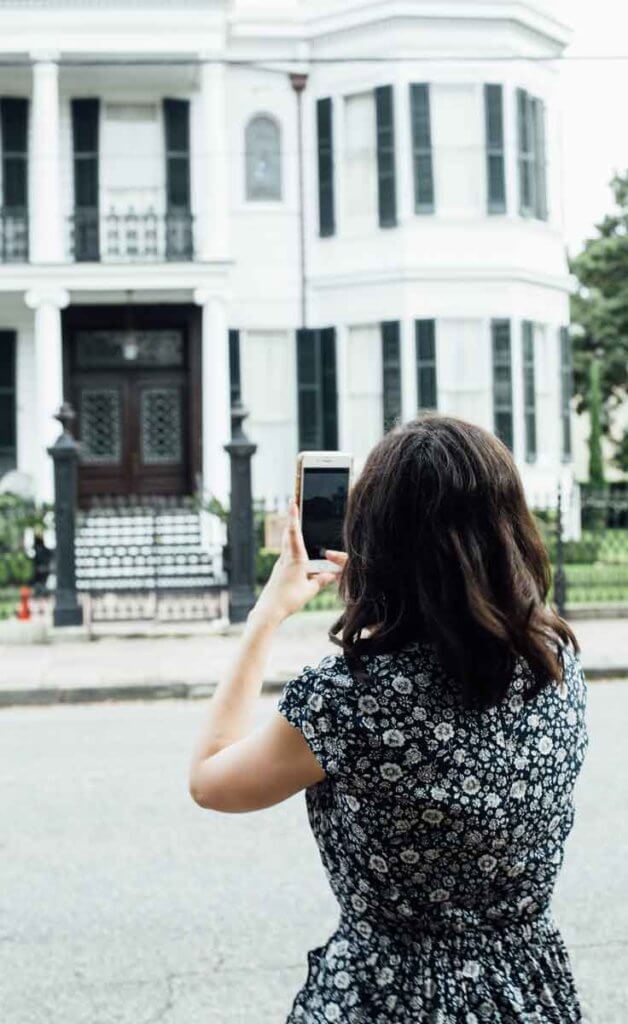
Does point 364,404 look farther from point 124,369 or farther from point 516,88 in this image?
point 516,88

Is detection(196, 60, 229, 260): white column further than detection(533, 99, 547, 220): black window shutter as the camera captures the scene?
No

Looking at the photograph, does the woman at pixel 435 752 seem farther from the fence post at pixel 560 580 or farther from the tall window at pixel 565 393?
the tall window at pixel 565 393

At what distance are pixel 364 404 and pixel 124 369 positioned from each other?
3.99m

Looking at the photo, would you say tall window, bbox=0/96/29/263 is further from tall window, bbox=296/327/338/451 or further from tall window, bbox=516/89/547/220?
tall window, bbox=516/89/547/220

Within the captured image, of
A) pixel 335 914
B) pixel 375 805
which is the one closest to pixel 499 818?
pixel 375 805

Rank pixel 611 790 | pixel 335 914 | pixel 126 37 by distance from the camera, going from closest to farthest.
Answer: pixel 335 914, pixel 611 790, pixel 126 37

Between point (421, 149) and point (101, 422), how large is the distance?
22.3ft

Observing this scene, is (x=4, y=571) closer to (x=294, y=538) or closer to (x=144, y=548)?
(x=144, y=548)

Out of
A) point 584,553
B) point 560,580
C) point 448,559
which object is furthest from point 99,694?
point 584,553

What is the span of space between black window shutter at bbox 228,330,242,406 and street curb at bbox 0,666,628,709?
1183 cm

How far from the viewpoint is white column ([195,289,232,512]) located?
68.4 feet

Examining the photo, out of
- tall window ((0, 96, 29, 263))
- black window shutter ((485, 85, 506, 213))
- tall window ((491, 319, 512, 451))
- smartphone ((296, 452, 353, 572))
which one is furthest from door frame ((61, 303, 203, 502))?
smartphone ((296, 452, 353, 572))

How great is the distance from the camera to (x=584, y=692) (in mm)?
2195

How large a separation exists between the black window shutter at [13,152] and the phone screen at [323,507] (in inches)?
822
